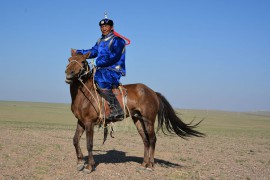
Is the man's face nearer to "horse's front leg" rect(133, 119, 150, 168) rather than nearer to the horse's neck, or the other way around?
the horse's neck

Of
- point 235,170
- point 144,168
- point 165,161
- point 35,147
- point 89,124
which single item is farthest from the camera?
point 35,147

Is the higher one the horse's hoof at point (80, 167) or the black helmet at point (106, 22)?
the black helmet at point (106, 22)

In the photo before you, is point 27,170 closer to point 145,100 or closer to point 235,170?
point 145,100

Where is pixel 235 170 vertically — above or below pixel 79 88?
below

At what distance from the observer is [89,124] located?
27.8 feet

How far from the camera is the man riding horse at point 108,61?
8680 mm

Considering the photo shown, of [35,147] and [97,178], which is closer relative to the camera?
[97,178]

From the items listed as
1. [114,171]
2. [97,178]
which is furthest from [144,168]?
[97,178]

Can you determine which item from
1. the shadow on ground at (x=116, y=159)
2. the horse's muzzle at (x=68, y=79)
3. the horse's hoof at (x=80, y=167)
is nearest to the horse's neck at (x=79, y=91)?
the horse's muzzle at (x=68, y=79)

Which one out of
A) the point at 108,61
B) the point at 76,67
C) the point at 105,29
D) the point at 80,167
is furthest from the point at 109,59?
the point at 80,167

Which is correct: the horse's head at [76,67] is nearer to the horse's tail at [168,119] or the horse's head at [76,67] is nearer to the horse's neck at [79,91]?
the horse's neck at [79,91]

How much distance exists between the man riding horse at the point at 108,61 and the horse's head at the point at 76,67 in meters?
0.26

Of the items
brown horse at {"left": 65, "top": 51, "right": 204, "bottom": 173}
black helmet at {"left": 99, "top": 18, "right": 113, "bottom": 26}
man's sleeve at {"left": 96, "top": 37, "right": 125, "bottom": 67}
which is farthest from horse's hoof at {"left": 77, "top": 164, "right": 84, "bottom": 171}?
black helmet at {"left": 99, "top": 18, "right": 113, "bottom": 26}

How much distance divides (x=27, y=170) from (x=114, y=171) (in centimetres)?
211
